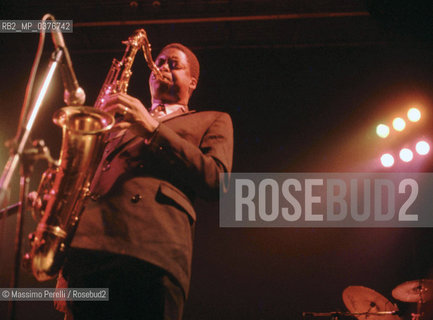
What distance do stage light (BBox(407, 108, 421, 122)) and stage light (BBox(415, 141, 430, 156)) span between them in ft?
1.12

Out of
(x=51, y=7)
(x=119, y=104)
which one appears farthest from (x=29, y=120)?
(x=51, y=7)

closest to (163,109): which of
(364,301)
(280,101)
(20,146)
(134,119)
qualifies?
(134,119)

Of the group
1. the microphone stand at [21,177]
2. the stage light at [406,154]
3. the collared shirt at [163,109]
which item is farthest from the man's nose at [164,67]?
the stage light at [406,154]

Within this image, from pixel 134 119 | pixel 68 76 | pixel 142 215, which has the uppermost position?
pixel 68 76

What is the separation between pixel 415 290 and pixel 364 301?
0.67 meters

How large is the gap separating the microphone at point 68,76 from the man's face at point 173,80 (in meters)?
0.89

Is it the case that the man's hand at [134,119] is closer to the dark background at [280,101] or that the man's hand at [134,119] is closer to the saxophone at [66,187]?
the saxophone at [66,187]

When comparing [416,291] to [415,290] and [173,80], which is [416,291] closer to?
Result: [415,290]

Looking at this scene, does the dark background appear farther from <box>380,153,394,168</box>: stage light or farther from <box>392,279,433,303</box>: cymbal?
<box>392,279,433,303</box>: cymbal

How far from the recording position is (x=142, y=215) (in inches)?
80.3

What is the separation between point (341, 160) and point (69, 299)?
16.6ft

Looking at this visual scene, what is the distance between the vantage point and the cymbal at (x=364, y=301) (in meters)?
5.70

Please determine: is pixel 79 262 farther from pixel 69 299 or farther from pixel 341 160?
pixel 341 160

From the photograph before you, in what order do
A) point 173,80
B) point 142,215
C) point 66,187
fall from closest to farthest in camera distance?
point 142,215
point 66,187
point 173,80
